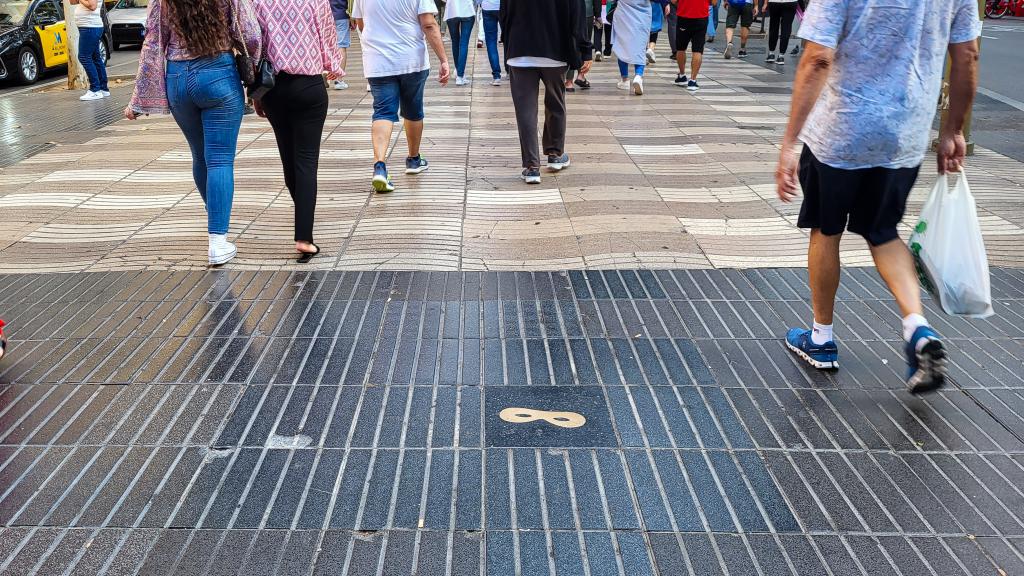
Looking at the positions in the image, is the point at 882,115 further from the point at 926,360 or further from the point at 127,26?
the point at 127,26

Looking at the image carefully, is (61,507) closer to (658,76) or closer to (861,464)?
(861,464)

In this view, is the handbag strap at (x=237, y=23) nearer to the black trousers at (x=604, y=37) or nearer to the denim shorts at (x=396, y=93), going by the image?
the denim shorts at (x=396, y=93)

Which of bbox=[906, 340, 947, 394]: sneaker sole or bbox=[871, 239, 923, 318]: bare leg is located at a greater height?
bbox=[871, 239, 923, 318]: bare leg

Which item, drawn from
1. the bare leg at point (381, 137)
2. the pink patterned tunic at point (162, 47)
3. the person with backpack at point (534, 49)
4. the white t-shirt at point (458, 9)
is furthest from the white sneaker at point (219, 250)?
the white t-shirt at point (458, 9)

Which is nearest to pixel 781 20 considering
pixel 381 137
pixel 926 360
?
pixel 381 137

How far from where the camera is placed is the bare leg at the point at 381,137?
7090 mm

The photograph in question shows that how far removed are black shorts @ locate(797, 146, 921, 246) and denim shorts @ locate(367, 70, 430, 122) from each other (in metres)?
3.96

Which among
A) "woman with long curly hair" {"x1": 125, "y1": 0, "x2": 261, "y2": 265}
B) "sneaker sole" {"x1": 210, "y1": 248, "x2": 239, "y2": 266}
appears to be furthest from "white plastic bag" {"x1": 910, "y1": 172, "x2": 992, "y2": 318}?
"sneaker sole" {"x1": 210, "y1": 248, "x2": 239, "y2": 266}

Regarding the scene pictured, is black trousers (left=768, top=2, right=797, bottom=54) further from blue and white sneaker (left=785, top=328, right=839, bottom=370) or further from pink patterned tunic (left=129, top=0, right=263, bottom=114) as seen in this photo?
blue and white sneaker (left=785, top=328, right=839, bottom=370)

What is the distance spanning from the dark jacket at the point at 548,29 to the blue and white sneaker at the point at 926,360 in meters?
4.35

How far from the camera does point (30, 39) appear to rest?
16.3 metres

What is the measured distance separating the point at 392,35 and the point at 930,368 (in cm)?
483

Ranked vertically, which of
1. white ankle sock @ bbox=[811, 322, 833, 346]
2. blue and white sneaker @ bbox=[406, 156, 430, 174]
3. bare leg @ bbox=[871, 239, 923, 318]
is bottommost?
white ankle sock @ bbox=[811, 322, 833, 346]

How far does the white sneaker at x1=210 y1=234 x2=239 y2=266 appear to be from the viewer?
17.9 ft
